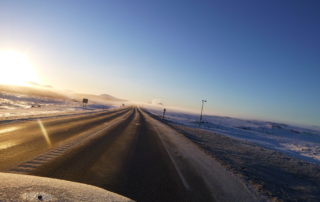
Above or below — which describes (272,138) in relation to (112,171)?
below

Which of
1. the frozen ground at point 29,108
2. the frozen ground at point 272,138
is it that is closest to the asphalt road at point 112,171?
the frozen ground at point 29,108

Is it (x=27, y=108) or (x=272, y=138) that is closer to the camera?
(x=27, y=108)

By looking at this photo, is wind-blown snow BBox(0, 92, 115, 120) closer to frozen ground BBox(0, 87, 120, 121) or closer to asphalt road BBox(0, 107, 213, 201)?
frozen ground BBox(0, 87, 120, 121)

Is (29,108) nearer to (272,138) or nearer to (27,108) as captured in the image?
(27,108)

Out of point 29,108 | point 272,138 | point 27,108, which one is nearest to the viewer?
point 27,108

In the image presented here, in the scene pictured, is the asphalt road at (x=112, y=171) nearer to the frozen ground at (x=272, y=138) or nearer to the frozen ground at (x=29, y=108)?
the frozen ground at (x=29, y=108)

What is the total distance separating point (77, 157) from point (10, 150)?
251cm

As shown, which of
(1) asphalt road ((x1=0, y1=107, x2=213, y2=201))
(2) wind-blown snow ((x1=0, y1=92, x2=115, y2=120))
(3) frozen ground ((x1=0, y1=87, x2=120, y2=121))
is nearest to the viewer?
(1) asphalt road ((x1=0, y1=107, x2=213, y2=201))

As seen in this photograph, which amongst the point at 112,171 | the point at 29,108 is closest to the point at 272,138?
the point at 112,171

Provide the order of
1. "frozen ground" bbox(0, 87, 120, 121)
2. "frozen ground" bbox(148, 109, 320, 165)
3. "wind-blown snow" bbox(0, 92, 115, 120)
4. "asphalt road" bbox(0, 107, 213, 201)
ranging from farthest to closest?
"frozen ground" bbox(148, 109, 320, 165) < "frozen ground" bbox(0, 87, 120, 121) < "wind-blown snow" bbox(0, 92, 115, 120) < "asphalt road" bbox(0, 107, 213, 201)

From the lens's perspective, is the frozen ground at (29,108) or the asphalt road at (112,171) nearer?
the asphalt road at (112,171)

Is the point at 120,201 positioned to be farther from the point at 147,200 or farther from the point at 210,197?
the point at 210,197

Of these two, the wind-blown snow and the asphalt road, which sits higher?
the asphalt road

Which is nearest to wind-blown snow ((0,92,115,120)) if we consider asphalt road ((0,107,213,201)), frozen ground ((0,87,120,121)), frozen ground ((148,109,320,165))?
frozen ground ((0,87,120,121))
